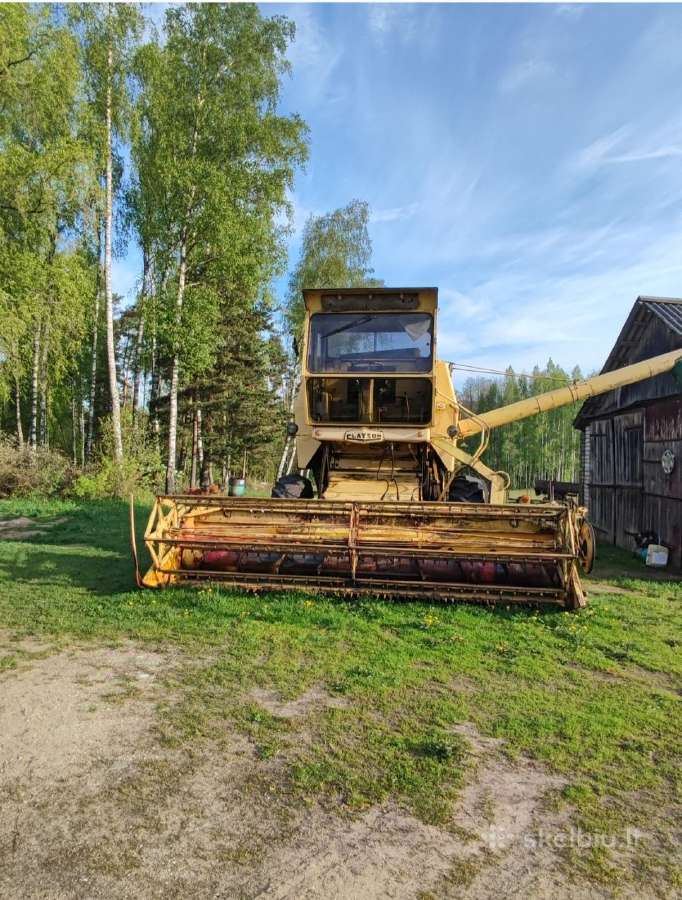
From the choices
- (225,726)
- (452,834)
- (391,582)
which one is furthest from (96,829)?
(391,582)

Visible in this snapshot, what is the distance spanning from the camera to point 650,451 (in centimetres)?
1225

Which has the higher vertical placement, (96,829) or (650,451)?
(650,451)

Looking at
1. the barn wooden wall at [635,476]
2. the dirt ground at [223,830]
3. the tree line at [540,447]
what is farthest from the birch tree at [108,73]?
the tree line at [540,447]

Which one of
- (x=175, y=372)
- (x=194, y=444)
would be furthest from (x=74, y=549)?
(x=194, y=444)

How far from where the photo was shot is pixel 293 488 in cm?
831

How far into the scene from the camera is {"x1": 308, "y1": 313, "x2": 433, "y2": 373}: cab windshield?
8.00m

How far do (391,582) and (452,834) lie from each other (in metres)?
3.55

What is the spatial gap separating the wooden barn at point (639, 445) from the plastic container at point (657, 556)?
15cm

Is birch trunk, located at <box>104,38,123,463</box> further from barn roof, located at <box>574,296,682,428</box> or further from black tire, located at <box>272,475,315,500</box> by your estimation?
barn roof, located at <box>574,296,682,428</box>

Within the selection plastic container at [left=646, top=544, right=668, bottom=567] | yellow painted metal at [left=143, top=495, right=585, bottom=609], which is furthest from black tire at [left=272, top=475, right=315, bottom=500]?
plastic container at [left=646, top=544, right=668, bottom=567]

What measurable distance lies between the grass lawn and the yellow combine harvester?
1.06 ft

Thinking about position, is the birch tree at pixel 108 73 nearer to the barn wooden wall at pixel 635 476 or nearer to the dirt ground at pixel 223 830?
the barn wooden wall at pixel 635 476

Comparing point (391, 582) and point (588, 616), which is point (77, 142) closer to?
point (391, 582)

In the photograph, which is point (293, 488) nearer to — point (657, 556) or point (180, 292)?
point (657, 556)
